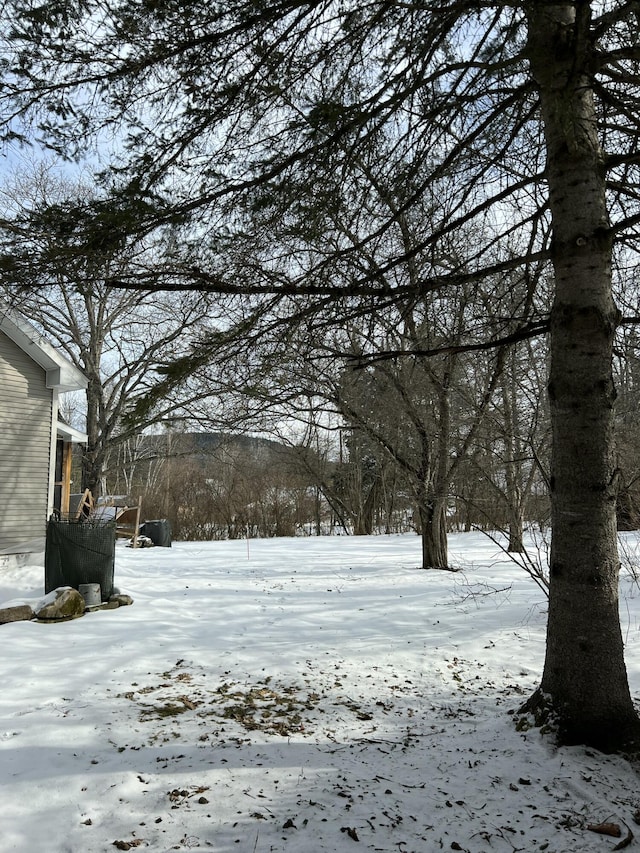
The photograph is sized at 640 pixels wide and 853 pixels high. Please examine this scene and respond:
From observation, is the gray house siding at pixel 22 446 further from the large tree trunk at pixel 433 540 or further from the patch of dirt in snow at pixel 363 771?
the large tree trunk at pixel 433 540

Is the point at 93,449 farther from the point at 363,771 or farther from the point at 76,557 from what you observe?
the point at 363,771

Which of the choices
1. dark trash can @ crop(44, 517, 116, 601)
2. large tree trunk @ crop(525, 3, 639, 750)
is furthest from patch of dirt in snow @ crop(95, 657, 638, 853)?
dark trash can @ crop(44, 517, 116, 601)

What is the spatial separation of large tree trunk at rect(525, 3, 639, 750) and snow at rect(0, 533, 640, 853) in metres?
0.28

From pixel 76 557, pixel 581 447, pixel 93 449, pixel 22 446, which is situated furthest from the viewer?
pixel 93 449

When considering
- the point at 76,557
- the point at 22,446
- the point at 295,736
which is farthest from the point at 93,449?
the point at 295,736

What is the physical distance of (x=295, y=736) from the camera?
356 centimetres

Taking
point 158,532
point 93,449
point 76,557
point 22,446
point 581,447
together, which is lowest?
point 158,532

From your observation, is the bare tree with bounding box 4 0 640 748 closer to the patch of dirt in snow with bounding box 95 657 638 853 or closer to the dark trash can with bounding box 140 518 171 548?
the patch of dirt in snow with bounding box 95 657 638 853

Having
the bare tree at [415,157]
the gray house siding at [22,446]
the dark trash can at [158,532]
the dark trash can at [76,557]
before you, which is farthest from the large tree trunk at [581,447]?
the dark trash can at [158,532]

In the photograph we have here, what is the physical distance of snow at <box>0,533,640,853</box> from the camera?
255 cm

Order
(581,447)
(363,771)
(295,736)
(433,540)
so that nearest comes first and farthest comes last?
(363,771), (581,447), (295,736), (433,540)

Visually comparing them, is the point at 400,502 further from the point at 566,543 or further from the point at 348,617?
the point at 566,543

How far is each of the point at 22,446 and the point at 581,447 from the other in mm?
9430

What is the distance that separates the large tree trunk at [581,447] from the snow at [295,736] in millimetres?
283
